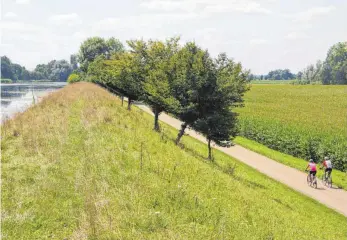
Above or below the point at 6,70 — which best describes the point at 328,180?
above

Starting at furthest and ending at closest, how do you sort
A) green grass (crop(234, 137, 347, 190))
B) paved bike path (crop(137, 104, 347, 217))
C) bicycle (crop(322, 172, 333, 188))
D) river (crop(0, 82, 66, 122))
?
river (crop(0, 82, 66, 122)), green grass (crop(234, 137, 347, 190)), bicycle (crop(322, 172, 333, 188)), paved bike path (crop(137, 104, 347, 217))

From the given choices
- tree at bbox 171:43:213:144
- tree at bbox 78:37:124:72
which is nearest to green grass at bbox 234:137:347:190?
tree at bbox 171:43:213:144

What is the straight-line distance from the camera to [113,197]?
8008mm

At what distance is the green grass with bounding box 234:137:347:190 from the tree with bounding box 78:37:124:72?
77953 millimetres

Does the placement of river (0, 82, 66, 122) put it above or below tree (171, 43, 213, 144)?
below

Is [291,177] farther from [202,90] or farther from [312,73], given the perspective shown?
[312,73]

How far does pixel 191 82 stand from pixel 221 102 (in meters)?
2.16

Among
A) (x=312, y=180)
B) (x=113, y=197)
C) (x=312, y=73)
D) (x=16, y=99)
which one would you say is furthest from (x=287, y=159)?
(x=312, y=73)

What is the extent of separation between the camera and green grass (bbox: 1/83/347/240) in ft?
22.9

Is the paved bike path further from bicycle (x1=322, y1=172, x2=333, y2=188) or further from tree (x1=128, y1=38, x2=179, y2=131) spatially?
tree (x1=128, y1=38, x2=179, y2=131)

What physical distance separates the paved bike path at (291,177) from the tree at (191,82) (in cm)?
273

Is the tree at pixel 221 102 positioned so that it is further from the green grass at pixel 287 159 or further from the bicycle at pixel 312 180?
the green grass at pixel 287 159

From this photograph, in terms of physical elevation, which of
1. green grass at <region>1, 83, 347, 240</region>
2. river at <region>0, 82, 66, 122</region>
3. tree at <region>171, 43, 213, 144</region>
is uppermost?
tree at <region>171, 43, 213, 144</region>

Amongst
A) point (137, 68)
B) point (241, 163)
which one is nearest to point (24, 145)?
point (241, 163)
